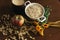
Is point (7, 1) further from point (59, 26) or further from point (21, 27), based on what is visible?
point (59, 26)

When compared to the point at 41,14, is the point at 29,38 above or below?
below

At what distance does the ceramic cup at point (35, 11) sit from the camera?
1.48 m

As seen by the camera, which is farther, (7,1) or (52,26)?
(7,1)

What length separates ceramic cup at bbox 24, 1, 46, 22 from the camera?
4.84 feet

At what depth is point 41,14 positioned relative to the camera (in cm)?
150

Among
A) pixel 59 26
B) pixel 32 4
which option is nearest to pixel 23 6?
pixel 32 4

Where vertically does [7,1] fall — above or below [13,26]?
above

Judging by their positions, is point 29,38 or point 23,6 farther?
point 23,6

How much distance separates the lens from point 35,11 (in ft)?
4.95

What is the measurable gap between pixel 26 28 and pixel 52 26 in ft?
0.61

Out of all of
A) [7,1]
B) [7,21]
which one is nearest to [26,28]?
[7,21]

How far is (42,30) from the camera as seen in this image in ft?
4.67

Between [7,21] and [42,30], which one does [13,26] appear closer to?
[7,21]

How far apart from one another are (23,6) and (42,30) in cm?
24
